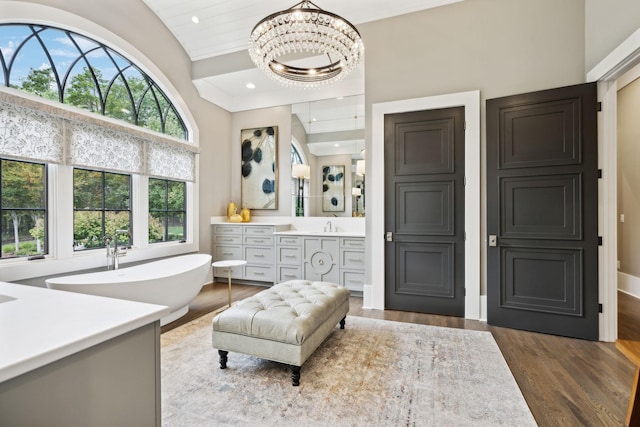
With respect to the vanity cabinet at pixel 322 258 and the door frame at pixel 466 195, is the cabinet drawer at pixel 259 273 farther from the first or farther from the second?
the door frame at pixel 466 195

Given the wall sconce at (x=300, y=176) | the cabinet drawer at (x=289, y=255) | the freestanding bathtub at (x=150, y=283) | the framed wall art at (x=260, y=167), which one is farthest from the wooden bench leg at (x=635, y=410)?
the framed wall art at (x=260, y=167)

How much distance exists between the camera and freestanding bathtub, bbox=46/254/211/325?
2.68 meters

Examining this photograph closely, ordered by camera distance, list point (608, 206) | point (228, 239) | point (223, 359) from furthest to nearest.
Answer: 1. point (228, 239)
2. point (608, 206)
3. point (223, 359)

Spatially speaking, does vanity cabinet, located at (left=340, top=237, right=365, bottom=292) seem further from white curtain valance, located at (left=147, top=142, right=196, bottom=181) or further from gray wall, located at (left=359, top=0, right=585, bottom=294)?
white curtain valance, located at (left=147, top=142, right=196, bottom=181)

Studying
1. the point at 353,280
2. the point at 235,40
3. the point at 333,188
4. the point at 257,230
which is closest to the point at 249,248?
the point at 257,230

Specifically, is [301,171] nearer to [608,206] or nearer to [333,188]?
[333,188]

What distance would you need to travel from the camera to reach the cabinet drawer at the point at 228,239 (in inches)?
203

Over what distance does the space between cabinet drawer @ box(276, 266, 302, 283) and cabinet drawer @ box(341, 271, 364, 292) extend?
0.71 meters

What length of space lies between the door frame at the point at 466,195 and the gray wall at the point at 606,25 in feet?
3.29

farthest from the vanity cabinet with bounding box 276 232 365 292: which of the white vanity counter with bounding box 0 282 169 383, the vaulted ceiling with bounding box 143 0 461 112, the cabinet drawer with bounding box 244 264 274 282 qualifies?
the white vanity counter with bounding box 0 282 169 383

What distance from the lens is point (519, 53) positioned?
10.8ft

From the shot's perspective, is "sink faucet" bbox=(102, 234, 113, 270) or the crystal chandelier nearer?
the crystal chandelier

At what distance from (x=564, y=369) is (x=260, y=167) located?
476 cm

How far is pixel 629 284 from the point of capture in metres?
4.41
